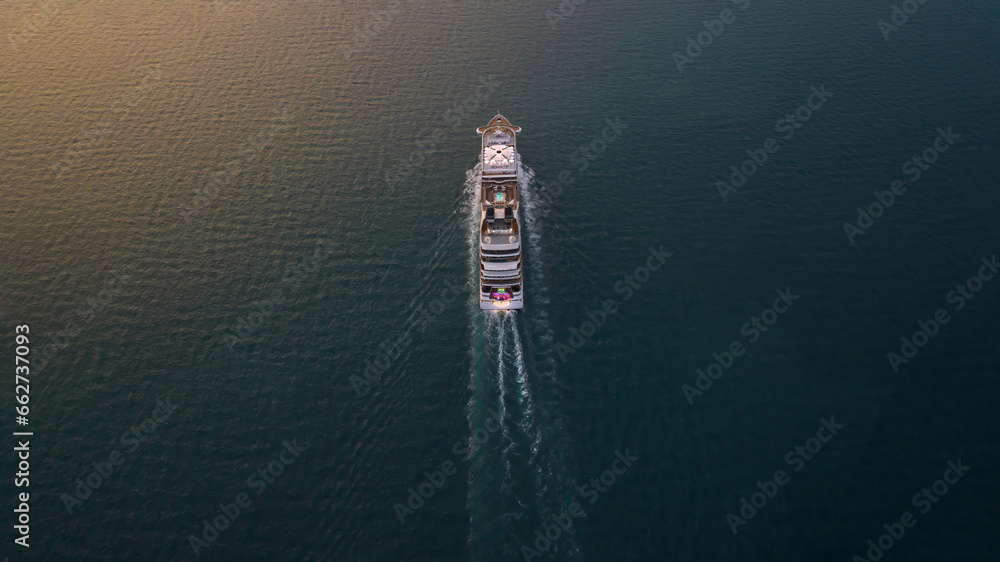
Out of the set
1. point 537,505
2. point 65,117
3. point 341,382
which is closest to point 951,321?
point 537,505

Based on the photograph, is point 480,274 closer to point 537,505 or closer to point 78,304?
point 537,505
